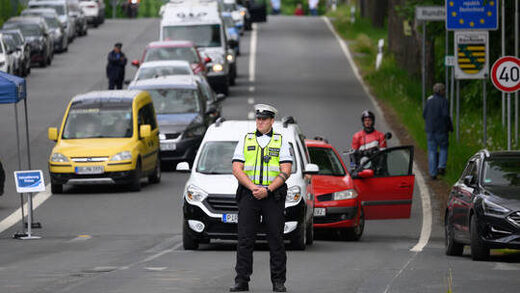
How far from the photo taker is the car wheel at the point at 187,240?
674 inches

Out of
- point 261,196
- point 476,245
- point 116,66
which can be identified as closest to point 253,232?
point 261,196

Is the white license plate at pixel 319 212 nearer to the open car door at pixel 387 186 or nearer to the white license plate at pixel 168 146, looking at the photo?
the open car door at pixel 387 186

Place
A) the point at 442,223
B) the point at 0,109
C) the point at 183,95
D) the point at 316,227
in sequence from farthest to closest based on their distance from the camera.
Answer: the point at 0,109, the point at 183,95, the point at 442,223, the point at 316,227

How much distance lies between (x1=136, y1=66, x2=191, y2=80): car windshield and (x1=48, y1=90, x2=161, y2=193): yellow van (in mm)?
7267

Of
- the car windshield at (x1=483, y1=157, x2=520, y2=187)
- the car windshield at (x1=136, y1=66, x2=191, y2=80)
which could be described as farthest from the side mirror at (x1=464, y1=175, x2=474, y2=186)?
the car windshield at (x1=136, y1=66, x2=191, y2=80)

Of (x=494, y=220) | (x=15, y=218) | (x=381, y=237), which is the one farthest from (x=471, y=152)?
(x=494, y=220)

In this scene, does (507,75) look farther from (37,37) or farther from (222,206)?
(37,37)

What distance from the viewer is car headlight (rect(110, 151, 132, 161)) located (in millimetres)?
25656

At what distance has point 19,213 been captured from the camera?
76.9 ft

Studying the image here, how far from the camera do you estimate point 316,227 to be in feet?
65.1

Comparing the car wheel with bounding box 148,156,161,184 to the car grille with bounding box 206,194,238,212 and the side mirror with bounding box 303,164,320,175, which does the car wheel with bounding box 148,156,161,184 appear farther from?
the side mirror with bounding box 303,164,320,175

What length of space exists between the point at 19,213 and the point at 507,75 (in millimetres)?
8382

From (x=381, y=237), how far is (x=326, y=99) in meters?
22.2

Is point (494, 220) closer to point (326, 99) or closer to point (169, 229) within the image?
point (169, 229)
